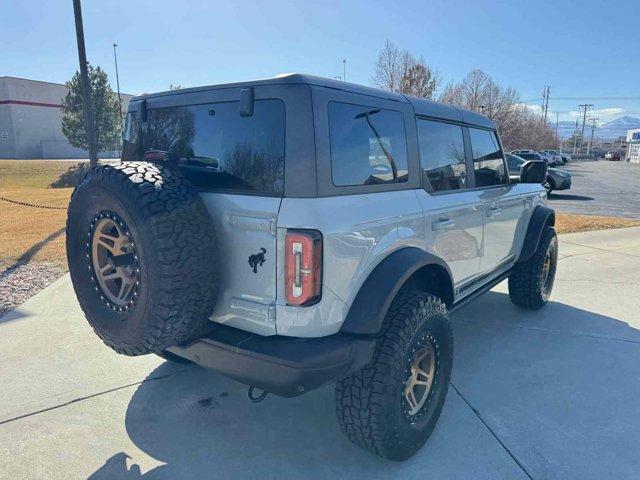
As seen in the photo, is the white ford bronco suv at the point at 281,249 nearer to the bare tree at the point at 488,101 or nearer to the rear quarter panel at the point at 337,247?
the rear quarter panel at the point at 337,247

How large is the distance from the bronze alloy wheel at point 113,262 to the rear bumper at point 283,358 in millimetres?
420

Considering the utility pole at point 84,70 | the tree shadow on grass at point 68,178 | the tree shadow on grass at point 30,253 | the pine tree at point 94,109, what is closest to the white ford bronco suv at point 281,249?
the tree shadow on grass at point 30,253

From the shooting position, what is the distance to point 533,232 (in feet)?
14.5

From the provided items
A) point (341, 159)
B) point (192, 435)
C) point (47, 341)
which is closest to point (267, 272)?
point (341, 159)

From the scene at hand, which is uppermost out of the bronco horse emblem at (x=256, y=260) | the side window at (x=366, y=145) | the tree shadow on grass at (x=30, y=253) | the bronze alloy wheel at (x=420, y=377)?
the side window at (x=366, y=145)

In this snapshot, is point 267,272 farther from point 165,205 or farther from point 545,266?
point 545,266

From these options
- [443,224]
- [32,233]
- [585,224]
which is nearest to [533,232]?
[443,224]

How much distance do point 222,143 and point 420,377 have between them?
1.70 metres

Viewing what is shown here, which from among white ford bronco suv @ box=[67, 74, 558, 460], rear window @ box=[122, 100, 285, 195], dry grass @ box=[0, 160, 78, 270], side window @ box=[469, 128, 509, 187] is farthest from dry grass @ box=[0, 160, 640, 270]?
side window @ box=[469, 128, 509, 187]

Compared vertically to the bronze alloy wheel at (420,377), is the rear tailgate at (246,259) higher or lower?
higher

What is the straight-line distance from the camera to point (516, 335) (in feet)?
13.6

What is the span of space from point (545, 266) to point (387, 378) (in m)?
3.40

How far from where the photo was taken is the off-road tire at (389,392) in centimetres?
223

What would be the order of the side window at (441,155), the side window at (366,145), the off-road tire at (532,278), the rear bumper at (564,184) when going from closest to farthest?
the side window at (366,145), the side window at (441,155), the off-road tire at (532,278), the rear bumper at (564,184)
